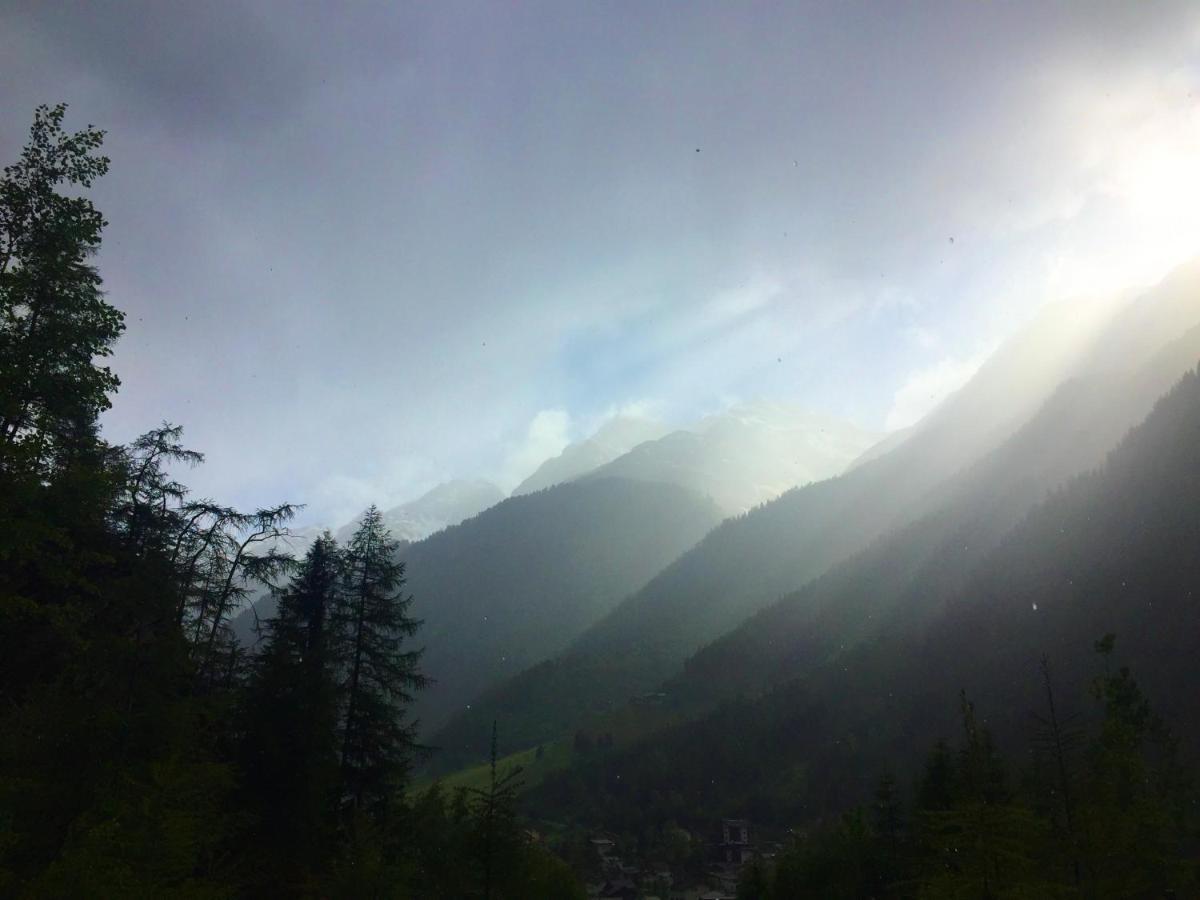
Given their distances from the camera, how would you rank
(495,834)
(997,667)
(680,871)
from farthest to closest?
(997,667) → (680,871) → (495,834)

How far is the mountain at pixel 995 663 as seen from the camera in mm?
142037

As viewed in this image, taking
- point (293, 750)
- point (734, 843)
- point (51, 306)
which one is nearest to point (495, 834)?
point (293, 750)

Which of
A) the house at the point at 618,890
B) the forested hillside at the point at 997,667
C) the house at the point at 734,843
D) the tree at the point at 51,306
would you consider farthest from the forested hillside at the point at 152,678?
the forested hillside at the point at 997,667

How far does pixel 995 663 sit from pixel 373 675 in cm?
17421

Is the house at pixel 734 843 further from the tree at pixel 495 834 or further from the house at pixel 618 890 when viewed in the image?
the tree at pixel 495 834

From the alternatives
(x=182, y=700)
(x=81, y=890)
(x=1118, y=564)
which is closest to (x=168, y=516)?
(x=182, y=700)

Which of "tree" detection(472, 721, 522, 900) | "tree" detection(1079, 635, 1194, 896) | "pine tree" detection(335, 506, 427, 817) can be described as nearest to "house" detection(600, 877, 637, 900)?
"tree" detection(1079, 635, 1194, 896)

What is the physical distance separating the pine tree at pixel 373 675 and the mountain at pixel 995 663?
5623 inches

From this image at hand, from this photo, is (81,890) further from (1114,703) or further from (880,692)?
(880,692)

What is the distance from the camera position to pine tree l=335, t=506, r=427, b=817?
1040 inches

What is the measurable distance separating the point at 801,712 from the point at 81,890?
20503 centimetres

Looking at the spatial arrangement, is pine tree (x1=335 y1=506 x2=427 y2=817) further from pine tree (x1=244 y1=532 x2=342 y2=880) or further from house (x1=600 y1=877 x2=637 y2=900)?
house (x1=600 y1=877 x2=637 y2=900)

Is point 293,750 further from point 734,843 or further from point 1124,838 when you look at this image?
point 734,843

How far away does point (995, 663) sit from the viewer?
536 feet
